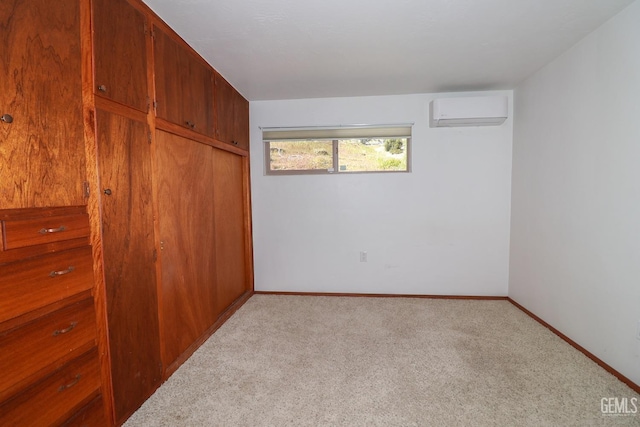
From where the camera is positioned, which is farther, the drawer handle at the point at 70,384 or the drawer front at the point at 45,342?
the drawer handle at the point at 70,384

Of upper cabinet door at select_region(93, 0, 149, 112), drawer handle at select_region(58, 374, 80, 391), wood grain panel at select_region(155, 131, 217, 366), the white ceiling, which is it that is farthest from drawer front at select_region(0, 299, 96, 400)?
the white ceiling

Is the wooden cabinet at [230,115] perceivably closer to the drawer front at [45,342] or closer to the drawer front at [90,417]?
the drawer front at [45,342]

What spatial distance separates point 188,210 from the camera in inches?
89.5

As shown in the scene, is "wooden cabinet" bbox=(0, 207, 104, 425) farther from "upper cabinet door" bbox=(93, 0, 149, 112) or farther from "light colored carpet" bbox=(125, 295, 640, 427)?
"upper cabinet door" bbox=(93, 0, 149, 112)

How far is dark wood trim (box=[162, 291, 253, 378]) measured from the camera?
2.03 meters

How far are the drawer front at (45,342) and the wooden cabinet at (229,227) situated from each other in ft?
4.85

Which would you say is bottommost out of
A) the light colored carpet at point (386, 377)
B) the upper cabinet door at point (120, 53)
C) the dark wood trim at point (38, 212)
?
the light colored carpet at point (386, 377)

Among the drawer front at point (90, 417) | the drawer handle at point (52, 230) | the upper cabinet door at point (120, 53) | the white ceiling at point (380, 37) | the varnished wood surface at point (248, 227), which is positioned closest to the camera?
the drawer handle at point (52, 230)

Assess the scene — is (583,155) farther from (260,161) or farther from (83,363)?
(83,363)

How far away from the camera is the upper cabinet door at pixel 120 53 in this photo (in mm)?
1430

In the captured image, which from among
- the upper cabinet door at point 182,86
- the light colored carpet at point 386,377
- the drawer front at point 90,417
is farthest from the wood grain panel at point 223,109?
the drawer front at point 90,417

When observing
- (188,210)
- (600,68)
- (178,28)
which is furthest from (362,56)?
(188,210)

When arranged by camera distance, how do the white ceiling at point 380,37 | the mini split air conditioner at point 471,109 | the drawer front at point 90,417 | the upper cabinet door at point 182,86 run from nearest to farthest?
1. the drawer front at point 90,417
2. the white ceiling at point 380,37
3. the upper cabinet door at point 182,86
4. the mini split air conditioner at point 471,109

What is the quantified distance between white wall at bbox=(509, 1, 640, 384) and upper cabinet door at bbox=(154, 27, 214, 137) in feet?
9.39
